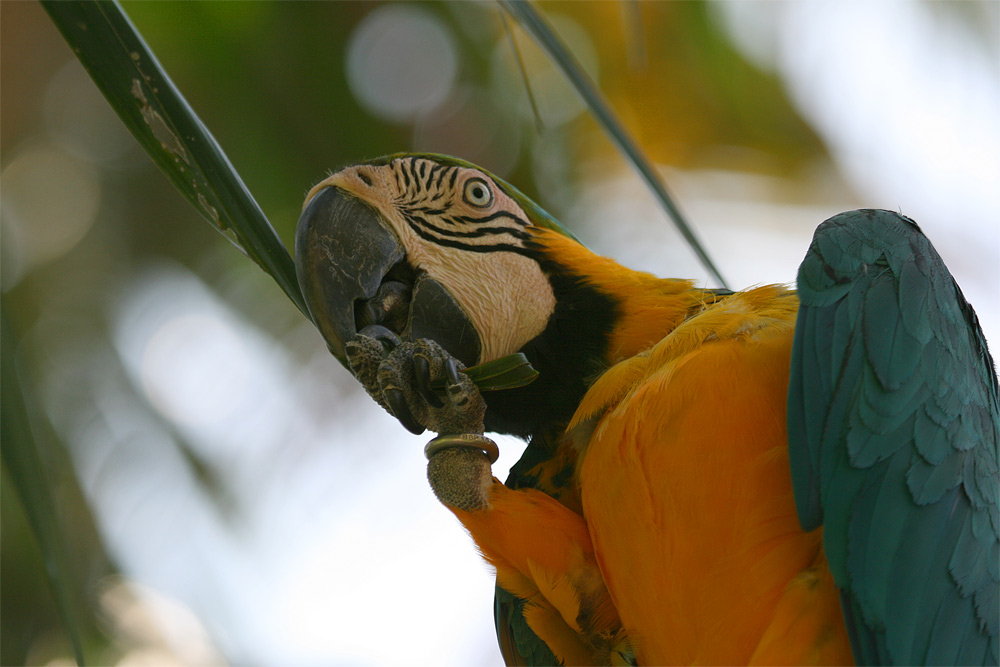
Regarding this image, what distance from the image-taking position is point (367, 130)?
3.51 metres

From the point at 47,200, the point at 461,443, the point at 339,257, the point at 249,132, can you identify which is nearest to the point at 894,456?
the point at 461,443

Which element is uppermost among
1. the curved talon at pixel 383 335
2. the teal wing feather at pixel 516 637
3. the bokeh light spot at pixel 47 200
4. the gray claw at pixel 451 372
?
the bokeh light spot at pixel 47 200

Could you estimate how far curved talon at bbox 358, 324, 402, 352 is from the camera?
1.39 m

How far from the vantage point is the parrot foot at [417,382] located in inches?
52.5

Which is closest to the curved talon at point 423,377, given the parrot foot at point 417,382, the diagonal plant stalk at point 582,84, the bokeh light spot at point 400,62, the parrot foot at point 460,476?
the parrot foot at point 417,382

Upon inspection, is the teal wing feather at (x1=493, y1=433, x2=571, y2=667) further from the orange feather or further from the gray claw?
the gray claw

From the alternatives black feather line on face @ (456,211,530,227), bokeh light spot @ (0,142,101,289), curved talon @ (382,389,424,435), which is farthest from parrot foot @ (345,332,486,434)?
bokeh light spot @ (0,142,101,289)

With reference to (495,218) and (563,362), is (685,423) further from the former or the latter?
(495,218)

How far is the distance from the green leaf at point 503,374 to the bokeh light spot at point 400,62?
251cm

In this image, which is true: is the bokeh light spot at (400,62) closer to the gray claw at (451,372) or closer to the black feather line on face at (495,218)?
the black feather line on face at (495,218)

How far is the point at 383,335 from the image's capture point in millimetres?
1405

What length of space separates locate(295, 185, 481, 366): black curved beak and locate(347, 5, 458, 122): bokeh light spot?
2.25 meters

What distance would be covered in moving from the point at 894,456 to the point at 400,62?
3.01 m

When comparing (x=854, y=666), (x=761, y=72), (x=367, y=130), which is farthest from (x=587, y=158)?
(x=854, y=666)
